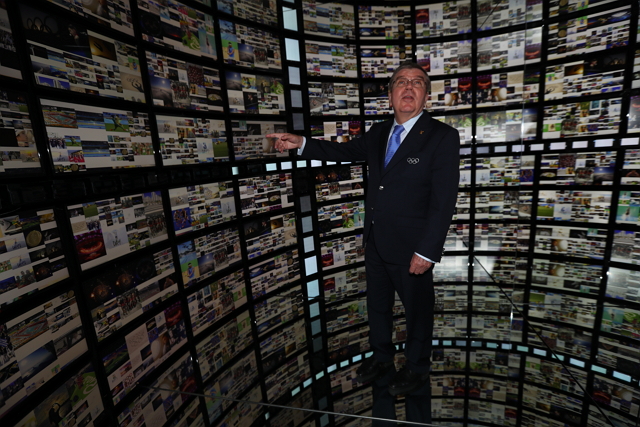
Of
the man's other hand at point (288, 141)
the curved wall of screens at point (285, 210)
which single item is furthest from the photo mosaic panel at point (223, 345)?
the man's other hand at point (288, 141)

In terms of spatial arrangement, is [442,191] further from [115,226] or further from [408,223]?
[115,226]

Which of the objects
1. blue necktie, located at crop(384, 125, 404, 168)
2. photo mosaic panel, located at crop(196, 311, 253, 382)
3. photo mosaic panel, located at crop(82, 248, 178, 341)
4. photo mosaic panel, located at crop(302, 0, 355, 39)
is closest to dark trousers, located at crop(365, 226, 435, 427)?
blue necktie, located at crop(384, 125, 404, 168)

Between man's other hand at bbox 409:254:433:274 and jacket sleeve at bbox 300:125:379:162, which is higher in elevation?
jacket sleeve at bbox 300:125:379:162

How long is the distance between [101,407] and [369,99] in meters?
2.77

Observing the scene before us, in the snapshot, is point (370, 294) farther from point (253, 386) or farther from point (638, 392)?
point (638, 392)

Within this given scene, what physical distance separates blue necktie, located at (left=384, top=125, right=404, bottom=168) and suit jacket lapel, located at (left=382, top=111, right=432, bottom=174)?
2.5 inches

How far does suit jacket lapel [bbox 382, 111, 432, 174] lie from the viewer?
1.35m

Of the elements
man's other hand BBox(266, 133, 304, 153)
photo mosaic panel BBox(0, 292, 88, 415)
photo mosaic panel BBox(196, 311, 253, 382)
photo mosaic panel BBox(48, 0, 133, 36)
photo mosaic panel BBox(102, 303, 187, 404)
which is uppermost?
photo mosaic panel BBox(48, 0, 133, 36)

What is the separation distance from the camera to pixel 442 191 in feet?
4.19

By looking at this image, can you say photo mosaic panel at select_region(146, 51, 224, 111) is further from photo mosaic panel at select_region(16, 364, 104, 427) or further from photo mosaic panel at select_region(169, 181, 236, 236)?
photo mosaic panel at select_region(16, 364, 104, 427)

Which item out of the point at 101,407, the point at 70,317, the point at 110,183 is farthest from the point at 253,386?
the point at 110,183

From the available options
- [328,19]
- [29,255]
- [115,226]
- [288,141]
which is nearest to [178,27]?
[288,141]

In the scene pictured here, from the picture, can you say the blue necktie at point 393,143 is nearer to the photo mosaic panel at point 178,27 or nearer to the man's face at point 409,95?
the man's face at point 409,95

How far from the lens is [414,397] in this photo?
139cm
